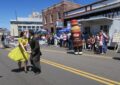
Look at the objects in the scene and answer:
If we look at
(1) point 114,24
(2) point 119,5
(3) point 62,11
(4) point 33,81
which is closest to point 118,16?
(2) point 119,5

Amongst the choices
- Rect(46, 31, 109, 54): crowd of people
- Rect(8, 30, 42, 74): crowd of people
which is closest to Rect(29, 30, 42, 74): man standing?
Rect(8, 30, 42, 74): crowd of people

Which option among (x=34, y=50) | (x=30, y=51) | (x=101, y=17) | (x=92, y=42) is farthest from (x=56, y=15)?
(x=34, y=50)

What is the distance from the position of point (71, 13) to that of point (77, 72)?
30.5 m

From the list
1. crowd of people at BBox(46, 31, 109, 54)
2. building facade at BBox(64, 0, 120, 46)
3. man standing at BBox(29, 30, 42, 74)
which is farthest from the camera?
building facade at BBox(64, 0, 120, 46)

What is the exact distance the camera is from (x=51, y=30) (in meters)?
49.6

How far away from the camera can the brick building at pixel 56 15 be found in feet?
147

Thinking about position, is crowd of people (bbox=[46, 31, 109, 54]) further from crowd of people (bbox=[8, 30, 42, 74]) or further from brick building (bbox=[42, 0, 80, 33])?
crowd of people (bbox=[8, 30, 42, 74])

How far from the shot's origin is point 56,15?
47312 mm

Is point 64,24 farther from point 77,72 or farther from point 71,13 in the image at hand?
point 77,72

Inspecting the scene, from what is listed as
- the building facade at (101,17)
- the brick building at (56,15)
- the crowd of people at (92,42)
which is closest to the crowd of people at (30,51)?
the crowd of people at (92,42)

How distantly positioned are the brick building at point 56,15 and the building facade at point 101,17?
20.0 ft

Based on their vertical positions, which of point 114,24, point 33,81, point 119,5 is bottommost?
point 33,81

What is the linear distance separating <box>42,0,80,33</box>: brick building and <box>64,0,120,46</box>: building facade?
20.0ft

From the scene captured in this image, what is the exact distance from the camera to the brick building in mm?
44719
